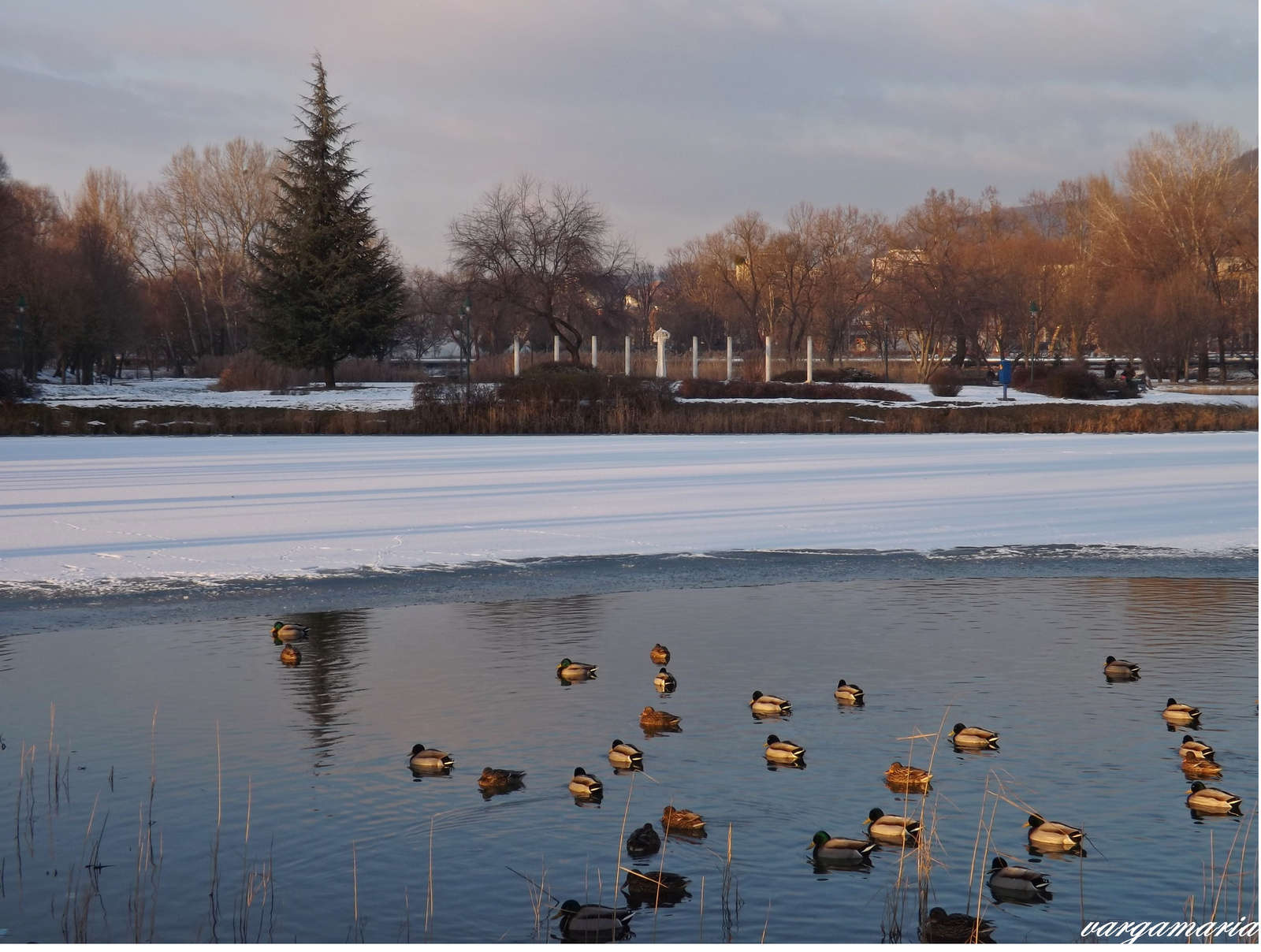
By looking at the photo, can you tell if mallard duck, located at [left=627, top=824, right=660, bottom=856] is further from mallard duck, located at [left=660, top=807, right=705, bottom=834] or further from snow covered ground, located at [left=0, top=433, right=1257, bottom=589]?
snow covered ground, located at [left=0, top=433, right=1257, bottom=589]

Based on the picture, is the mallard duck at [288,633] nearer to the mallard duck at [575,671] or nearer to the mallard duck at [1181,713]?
the mallard duck at [575,671]

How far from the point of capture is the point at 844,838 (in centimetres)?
689

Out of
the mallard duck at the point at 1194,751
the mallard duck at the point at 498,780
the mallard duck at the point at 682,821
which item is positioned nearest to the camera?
the mallard duck at the point at 682,821

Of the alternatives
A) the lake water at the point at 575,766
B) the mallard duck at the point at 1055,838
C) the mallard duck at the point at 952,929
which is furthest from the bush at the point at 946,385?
the mallard duck at the point at 952,929

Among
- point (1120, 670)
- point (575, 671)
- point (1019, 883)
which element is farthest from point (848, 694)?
point (1019, 883)

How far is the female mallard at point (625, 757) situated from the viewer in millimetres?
8016

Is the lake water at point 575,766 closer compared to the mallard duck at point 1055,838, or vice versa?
the lake water at point 575,766

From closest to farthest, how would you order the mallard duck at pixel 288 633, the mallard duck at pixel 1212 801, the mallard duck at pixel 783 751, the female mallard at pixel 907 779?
1. the mallard duck at pixel 1212 801
2. the female mallard at pixel 907 779
3. the mallard duck at pixel 783 751
4. the mallard duck at pixel 288 633

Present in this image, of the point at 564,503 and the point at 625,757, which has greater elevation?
the point at 564,503

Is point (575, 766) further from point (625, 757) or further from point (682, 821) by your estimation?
point (682, 821)

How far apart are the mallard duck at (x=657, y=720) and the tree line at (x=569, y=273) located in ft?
146

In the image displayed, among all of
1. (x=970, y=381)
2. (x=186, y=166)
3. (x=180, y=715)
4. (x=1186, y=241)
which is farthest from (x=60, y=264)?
(x=180, y=715)

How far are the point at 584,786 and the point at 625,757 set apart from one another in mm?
568

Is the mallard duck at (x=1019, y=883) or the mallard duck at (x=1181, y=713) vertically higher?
the mallard duck at (x=1181, y=713)
